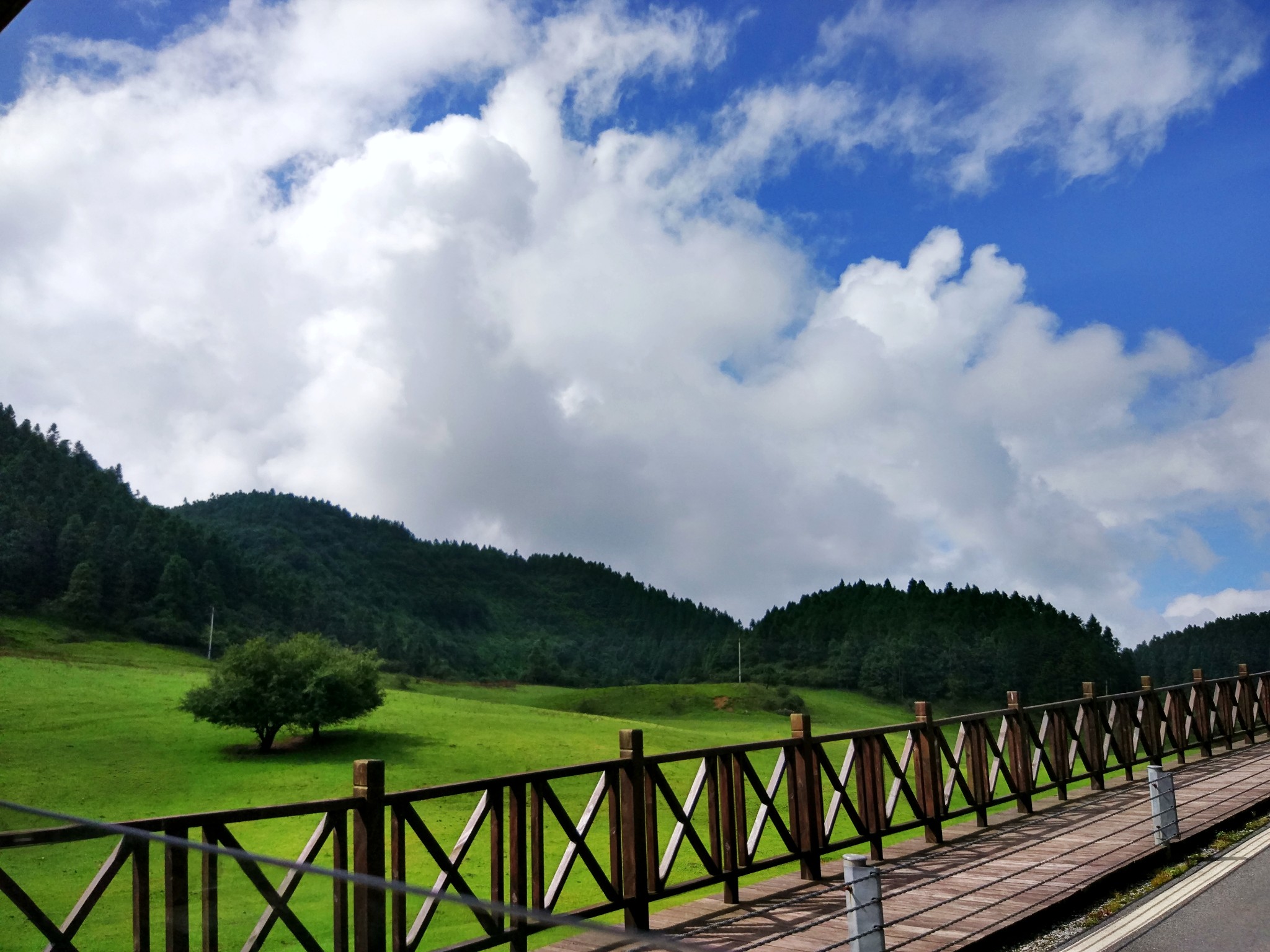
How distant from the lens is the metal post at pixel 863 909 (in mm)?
5254

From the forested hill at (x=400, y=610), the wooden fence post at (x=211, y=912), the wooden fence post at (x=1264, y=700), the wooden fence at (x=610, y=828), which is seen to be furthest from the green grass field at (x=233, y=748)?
the forested hill at (x=400, y=610)

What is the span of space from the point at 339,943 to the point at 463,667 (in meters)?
123

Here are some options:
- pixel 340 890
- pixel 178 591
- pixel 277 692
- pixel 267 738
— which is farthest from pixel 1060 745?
pixel 178 591

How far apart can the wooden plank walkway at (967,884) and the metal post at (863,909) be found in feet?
0.36

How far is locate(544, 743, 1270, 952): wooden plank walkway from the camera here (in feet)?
21.0

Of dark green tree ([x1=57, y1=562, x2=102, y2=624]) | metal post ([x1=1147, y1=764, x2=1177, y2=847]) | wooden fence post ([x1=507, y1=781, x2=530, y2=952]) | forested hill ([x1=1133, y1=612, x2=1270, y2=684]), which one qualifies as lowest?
forested hill ([x1=1133, y1=612, x2=1270, y2=684])

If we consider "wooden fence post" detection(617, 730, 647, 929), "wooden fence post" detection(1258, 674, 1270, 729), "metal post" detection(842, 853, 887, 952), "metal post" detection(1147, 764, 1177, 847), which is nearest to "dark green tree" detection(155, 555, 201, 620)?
"wooden fence post" detection(1258, 674, 1270, 729)

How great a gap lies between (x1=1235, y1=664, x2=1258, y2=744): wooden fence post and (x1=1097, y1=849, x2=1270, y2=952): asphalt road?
12086 millimetres

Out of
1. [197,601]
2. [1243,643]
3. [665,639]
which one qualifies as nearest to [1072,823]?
[197,601]

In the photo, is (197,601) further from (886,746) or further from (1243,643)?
(1243,643)

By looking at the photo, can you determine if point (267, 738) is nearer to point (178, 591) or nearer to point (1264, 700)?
point (1264, 700)

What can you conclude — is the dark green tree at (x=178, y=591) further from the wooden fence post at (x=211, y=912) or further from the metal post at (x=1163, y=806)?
the wooden fence post at (x=211, y=912)

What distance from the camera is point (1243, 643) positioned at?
348ft

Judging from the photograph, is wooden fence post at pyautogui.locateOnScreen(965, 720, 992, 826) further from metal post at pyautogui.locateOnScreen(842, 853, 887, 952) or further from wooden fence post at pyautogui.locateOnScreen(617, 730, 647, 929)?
metal post at pyautogui.locateOnScreen(842, 853, 887, 952)
